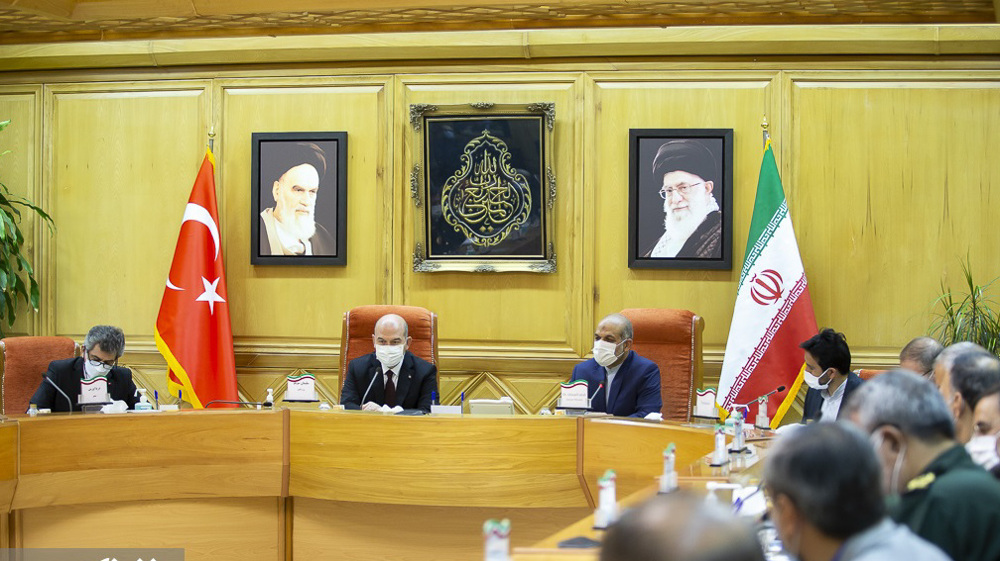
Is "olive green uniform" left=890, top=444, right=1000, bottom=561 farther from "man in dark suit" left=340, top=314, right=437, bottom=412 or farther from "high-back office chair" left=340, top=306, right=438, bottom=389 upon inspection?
"high-back office chair" left=340, top=306, right=438, bottom=389

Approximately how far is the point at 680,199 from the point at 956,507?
4.18m

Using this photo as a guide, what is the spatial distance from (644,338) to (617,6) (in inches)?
80.2

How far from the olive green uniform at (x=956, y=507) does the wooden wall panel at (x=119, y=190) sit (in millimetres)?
5303

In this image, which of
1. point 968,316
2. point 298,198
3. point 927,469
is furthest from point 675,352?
point 927,469

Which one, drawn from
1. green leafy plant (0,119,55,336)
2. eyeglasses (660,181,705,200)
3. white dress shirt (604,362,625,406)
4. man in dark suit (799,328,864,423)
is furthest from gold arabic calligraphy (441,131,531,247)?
green leafy plant (0,119,55,336)

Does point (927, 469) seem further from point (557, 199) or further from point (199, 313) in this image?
point (199, 313)

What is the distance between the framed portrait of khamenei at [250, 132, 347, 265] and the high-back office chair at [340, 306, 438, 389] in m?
0.87

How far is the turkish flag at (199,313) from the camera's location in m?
6.04

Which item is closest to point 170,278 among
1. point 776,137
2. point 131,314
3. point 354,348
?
point 131,314

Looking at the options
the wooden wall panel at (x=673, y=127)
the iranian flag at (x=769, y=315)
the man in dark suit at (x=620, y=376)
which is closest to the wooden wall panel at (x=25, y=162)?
the wooden wall panel at (x=673, y=127)

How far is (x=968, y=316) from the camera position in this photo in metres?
5.35

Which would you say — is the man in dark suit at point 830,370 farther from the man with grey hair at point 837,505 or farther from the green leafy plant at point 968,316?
the man with grey hair at point 837,505

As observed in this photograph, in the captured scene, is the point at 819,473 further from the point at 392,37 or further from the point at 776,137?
the point at 392,37

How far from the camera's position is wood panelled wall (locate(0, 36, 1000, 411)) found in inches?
229
